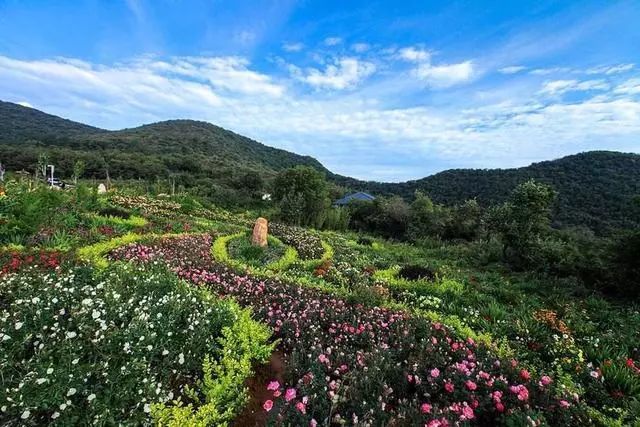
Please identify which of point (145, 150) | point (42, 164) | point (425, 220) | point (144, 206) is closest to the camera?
point (144, 206)

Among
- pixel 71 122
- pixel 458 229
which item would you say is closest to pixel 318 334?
pixel 458 229

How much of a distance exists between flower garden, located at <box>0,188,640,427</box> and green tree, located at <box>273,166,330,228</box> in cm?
1845

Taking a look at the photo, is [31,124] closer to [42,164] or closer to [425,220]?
[42,164]

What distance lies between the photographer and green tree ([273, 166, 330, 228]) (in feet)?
85.6

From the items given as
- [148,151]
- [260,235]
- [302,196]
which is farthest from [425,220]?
[148,151]

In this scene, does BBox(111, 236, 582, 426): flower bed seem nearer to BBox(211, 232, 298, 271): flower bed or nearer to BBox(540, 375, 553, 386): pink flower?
BBox(540, 375, 553, 386): pink flower

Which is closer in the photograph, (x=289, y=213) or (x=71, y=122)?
(x=289, y=213)

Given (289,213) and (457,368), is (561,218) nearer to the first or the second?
(289,213)

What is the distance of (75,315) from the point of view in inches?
156

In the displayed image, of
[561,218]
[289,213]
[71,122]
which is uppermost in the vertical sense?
[71,122]

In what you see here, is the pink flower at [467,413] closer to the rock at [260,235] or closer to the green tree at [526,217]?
the rock at [260,235]

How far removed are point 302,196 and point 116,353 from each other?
23.4m

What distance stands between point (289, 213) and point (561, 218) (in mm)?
22458

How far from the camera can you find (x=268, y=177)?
213 ft
